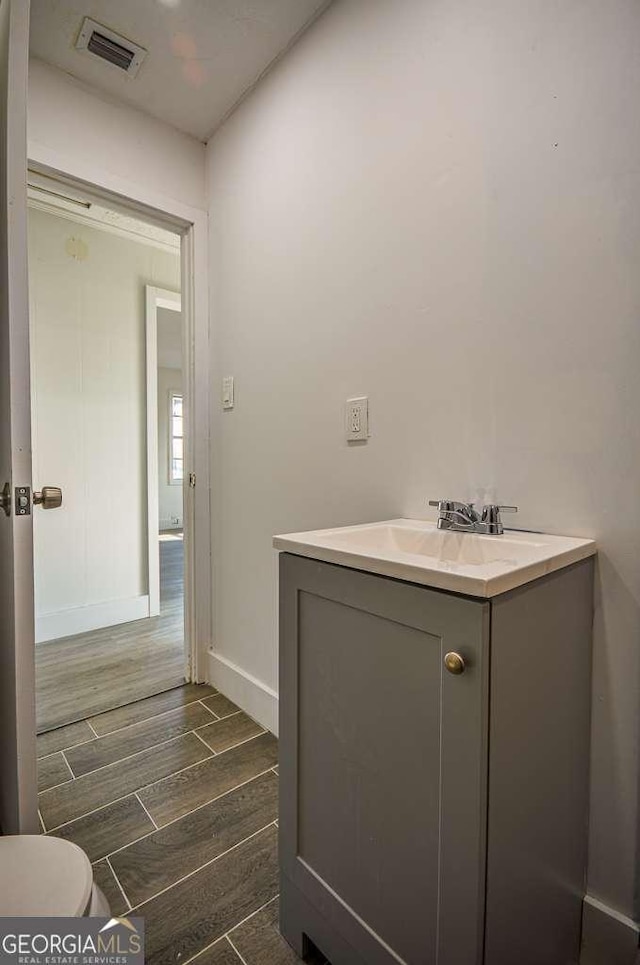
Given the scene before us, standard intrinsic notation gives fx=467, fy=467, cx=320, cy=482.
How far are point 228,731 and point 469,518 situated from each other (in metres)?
1.30

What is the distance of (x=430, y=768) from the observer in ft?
2.32

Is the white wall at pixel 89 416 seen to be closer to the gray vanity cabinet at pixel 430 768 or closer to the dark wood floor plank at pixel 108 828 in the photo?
the dark wood floor plank at pixel 108 828

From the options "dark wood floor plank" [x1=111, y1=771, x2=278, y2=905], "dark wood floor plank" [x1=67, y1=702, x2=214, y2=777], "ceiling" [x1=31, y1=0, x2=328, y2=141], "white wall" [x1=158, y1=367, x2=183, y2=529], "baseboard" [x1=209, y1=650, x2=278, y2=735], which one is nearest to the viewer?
"dark wood floor plank" [x1=111, y1=771, x2=278, y2=905]

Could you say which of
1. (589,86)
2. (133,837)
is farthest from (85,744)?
(589,86)

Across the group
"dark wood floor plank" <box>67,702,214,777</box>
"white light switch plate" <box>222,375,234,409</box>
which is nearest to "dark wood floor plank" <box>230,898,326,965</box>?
"dark wood floor plank" <box>67,702,214,777</box>

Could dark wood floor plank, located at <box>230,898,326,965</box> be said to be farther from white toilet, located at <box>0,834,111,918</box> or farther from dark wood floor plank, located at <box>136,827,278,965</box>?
white toilet, located at <box>0,834,111,918</box>

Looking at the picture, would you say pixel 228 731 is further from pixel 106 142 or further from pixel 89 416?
pixel 106 142

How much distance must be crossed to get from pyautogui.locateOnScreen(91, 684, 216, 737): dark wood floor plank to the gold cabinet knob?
5.35 ft

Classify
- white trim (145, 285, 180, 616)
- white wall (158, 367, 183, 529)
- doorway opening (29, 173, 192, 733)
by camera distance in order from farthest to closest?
1. white wall (158, 367, 183, 529)
2. white trim (145, 285, 180, 616)
3. doorway opening (29, 173, 192, 733)

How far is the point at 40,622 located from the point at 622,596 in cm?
281

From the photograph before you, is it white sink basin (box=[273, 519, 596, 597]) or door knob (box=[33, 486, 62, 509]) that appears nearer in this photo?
white sink basin (box=[273, 519, 596, 597])

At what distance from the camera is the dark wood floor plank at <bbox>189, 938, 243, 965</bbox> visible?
95cm

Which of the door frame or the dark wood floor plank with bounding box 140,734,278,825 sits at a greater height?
the door frame

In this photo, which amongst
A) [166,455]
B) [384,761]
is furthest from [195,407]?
[166,455]
